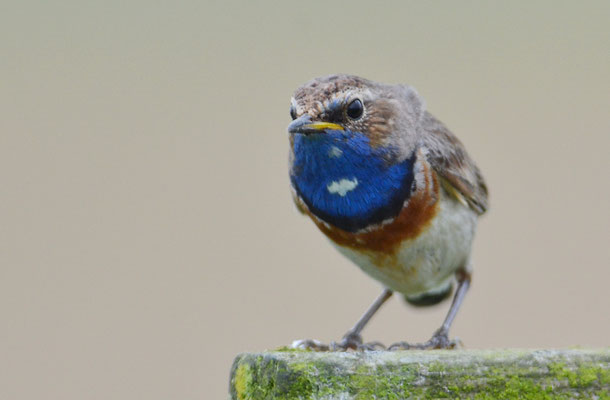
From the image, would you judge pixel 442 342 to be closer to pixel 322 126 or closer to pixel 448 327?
pixel 448 327

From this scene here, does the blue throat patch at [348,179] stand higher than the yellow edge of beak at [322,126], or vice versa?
the yellow edge of beak at [322,126]

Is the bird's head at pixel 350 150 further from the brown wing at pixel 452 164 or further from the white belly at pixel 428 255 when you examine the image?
the white belly at pixel 428 255

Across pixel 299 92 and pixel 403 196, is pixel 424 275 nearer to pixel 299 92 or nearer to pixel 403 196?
pixel 403 196

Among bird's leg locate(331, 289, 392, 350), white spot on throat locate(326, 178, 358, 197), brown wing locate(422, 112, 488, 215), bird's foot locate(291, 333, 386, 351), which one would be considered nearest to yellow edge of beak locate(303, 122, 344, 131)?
white spot on throat locate(326, 178, 358, 197)

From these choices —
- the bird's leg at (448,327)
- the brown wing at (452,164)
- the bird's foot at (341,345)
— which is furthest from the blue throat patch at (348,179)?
the bird's leg at (448,327)

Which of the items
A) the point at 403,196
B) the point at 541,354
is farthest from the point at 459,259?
the point at 541,354

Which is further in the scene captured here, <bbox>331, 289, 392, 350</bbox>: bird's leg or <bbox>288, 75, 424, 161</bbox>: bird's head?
<bbox>331, 289, 392, 350</bbox>: bird's leg

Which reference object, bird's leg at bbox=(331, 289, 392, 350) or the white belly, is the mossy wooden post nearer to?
bird's leg at bbox=(331, 289, 392, 350)

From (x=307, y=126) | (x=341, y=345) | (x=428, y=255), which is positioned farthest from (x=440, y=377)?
(x=428, y=255)
